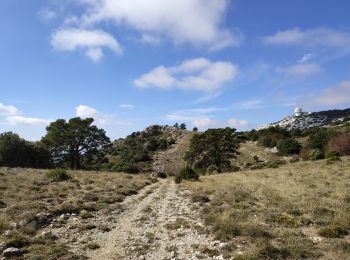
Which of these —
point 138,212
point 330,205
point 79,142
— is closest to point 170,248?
point 138,212

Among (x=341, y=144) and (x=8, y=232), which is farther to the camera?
(x=341, y=144)

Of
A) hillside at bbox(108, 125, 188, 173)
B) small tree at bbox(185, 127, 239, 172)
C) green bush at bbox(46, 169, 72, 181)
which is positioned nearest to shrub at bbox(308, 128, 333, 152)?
small tree at bbox(185, 127, 239, 172)

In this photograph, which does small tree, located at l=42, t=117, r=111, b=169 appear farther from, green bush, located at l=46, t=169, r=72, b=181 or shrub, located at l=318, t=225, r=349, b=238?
shrub, located at l=318, t=225, r=349, b=238

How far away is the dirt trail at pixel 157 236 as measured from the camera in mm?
11816

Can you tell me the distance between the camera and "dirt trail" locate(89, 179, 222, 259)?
11.8 meters

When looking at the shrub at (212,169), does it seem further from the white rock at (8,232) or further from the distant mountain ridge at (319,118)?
the distant mountain ridge at (319,118)

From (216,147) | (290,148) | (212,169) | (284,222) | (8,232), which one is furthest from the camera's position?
(290,148)

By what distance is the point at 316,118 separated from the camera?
15975cm

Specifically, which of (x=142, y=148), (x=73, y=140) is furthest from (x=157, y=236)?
(x=142, y=148)

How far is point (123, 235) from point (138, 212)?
5439mm

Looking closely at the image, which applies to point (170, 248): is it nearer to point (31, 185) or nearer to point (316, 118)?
point (31, 185)

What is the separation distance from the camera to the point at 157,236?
46.5ft

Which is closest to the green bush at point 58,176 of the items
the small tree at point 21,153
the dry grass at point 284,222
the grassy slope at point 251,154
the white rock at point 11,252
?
the dry grass at point 284,222

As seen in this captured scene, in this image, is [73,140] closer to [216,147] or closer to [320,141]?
[216,147]
